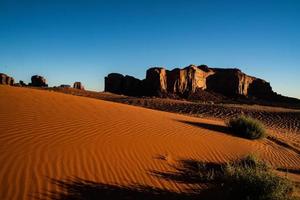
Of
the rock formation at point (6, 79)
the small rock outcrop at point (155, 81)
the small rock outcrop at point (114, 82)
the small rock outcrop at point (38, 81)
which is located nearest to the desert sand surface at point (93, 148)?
the small rock outcrop at point (155, 81)

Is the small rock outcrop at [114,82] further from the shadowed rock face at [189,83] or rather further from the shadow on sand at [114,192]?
the shadow on sand at [114,192]

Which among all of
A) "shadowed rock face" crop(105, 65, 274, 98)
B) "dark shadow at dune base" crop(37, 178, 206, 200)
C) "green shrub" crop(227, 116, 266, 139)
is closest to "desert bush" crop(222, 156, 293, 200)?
"dark shadow at dune base" crop(37, 178, 206, 200)

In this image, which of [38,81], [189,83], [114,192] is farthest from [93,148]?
[38,81]

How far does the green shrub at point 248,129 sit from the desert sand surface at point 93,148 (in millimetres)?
347

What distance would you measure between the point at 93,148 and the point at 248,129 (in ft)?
26.6

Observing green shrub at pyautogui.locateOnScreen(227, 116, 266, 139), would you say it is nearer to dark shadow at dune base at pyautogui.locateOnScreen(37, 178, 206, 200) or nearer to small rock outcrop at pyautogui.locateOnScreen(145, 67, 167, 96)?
dark shadow at dune base at pyautogui.locateOnScreen(37, 178, 206, 200)

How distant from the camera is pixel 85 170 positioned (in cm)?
711

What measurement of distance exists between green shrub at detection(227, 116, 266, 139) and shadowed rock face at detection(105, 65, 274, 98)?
2464 inches

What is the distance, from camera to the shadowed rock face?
83.4 metres

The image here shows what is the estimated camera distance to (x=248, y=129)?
14539mm

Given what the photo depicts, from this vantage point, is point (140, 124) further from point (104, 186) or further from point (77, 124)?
point (104, 186)

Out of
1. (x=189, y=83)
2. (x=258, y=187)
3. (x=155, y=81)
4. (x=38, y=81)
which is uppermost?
(x=189, y=83)

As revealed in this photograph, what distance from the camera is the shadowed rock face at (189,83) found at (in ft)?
274

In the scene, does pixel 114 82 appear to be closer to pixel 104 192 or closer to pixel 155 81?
pixel 155 81
